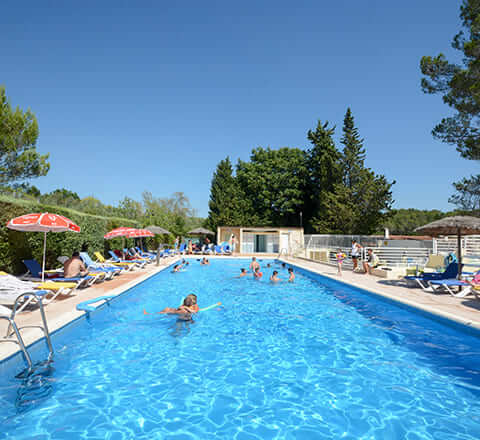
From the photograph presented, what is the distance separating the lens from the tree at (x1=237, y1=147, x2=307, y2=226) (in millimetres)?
37094

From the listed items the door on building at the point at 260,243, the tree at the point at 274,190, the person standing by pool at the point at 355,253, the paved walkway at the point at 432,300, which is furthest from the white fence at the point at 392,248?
the tree at the point at 274,190

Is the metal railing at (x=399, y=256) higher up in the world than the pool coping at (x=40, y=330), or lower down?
higher up

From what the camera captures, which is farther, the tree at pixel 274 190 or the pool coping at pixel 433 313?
the tree at pixel 274 190

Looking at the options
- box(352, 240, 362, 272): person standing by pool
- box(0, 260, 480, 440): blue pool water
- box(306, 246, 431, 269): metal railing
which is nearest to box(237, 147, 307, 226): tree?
box(306, 246, 431, 269): metal railing

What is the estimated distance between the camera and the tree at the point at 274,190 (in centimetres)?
3709

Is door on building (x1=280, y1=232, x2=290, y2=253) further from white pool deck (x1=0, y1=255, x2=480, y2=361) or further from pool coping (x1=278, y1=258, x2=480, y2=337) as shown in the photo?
pool coping (x1=278, y1=258, x2=480, y2=337)

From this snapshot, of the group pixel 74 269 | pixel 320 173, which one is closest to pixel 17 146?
pixel 74 269

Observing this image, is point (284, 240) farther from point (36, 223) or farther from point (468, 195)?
point (36, 223)

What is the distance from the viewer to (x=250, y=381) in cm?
404

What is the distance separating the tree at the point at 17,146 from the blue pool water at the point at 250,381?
16.3m

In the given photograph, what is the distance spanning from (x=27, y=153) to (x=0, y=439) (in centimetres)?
2046

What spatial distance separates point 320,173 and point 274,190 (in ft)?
20.8

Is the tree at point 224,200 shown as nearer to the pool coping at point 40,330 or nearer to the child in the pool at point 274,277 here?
the child in the pool at point 274,277

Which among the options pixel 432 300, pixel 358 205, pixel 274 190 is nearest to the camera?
pixel 432 300
